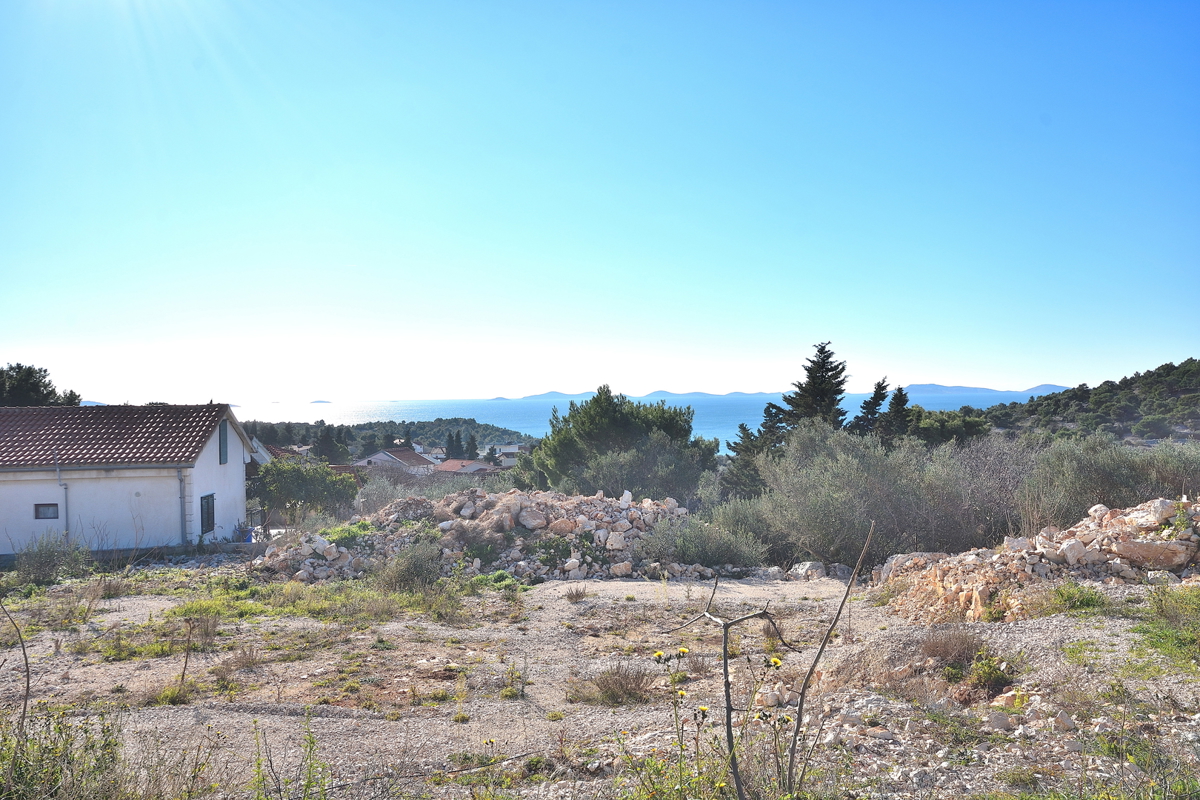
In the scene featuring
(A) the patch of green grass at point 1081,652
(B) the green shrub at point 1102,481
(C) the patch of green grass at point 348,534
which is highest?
(B) the green shrub at point 1102,481

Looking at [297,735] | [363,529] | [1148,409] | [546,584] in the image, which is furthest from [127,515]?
[1148,409]

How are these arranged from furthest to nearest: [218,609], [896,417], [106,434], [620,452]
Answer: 1. [896,417]
2. [620,452]
3. [106,434]
4. [218,609]

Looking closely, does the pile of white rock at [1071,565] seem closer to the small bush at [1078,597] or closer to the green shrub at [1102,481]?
the small bush at [1078,597]

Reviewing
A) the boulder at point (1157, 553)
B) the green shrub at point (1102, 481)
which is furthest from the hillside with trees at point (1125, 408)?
the boulder at point (1157, 553)

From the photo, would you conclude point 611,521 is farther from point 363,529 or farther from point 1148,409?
Result: point 1148,409

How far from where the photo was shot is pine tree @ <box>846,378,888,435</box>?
28984 millimetres

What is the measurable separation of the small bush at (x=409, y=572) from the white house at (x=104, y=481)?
800cm

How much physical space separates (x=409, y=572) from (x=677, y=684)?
7428 millimetres

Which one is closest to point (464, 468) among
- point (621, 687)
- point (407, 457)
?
point (407, 457)

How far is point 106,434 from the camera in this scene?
18234mm

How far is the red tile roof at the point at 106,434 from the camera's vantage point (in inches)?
676

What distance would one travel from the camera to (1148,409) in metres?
33.2

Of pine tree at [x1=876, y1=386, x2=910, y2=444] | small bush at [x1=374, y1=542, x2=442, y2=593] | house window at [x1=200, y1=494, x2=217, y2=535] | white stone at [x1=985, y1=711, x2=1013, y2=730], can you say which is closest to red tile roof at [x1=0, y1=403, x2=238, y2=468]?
house window at [x1=200, y1=494, x2=217, y2=535]

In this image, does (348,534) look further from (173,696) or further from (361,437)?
(361,437)
